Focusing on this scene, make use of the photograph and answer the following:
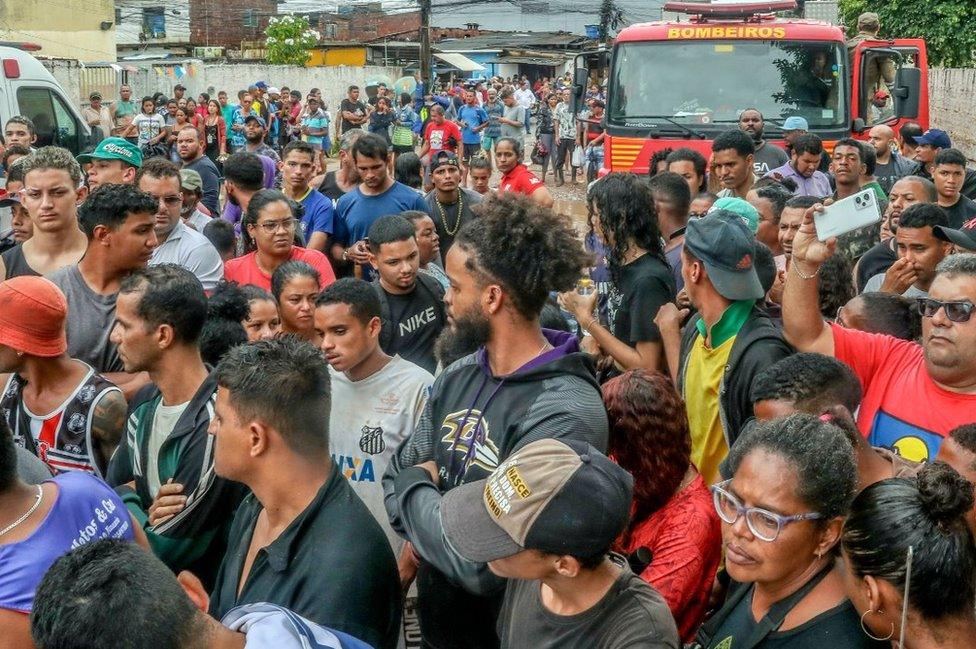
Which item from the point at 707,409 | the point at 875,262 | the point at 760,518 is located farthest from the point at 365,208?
the point at 760,518

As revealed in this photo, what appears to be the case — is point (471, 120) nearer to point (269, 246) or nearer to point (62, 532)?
point (269, 246)

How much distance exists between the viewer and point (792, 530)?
256cm

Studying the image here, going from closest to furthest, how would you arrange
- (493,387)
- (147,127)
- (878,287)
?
(493,387)
(878,287)
(147,127)

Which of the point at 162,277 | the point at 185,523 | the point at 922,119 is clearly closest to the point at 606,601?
the point at 185,523

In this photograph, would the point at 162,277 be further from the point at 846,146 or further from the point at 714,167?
the point at 846,146

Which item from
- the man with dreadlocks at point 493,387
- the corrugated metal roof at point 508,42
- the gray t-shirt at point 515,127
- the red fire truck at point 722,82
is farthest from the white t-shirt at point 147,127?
the corrugated metal roof at point 508,42

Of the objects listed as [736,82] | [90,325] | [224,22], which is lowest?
[90,325]

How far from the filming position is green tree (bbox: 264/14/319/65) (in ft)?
126

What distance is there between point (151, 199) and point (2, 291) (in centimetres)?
130

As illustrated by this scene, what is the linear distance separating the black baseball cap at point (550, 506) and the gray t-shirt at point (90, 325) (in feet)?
9.42

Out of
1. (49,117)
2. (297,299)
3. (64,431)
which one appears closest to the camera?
(64,431)

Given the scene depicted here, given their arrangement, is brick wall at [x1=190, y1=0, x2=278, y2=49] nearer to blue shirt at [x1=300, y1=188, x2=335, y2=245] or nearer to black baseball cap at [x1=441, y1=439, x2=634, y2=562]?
blue shirt at [x1=300, y1=188, x2=335, y2=245]

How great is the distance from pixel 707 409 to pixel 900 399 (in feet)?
2.26

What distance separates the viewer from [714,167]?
754 centimetres
